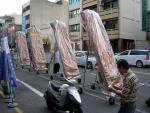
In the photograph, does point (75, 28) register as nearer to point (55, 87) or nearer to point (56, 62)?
point (56, 62)

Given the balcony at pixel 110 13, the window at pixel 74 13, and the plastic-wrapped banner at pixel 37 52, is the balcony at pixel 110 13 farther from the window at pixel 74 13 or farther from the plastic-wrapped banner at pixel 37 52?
the plastic-wrapped banner at pixel 37 52

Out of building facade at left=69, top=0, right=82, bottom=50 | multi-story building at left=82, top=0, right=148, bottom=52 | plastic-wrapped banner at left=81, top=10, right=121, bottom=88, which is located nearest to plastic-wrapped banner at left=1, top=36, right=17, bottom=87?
plastic-wrapped banner at left=81, top=10, right=121, bottom=88

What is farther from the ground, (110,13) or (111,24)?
(110,13)

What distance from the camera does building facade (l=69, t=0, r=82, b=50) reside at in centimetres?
5725

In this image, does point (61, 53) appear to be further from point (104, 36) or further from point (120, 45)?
point (120, 45)

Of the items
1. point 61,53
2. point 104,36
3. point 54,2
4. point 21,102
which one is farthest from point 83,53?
point 54,2

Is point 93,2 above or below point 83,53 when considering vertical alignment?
above

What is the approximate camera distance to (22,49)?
27422 millimetres

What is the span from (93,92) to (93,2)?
40.3m

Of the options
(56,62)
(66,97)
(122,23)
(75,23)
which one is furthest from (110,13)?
(66,97)

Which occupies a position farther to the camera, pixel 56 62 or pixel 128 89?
pixel 56 62

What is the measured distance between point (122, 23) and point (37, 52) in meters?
25.1

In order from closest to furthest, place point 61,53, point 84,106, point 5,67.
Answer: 1. point 84,106
2. point 5,67
3. point 61,53

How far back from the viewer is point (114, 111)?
31.6 ft
